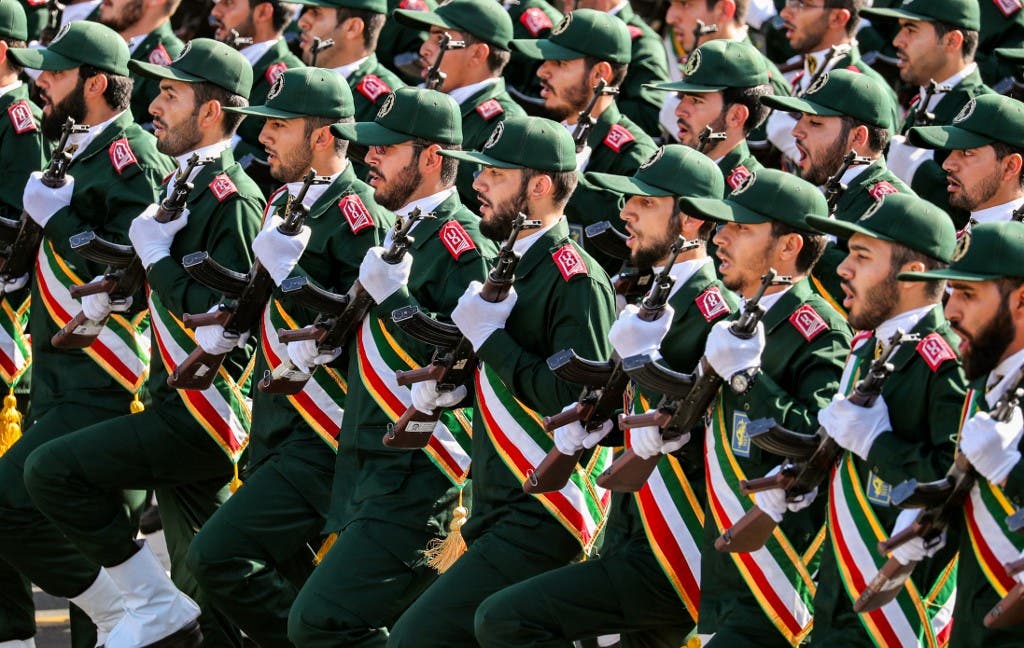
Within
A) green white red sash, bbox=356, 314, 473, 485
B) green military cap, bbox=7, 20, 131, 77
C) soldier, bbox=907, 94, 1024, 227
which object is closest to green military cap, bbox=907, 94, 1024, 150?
soldier, bbox=907, 94, 1024, 227

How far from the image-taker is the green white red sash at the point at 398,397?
27.0ft

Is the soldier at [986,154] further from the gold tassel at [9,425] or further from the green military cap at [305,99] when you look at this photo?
the gold tassel at [9,425]

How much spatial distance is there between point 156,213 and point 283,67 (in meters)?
2.74

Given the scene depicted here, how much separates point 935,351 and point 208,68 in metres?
4.13

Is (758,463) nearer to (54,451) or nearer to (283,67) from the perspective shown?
(54,451)

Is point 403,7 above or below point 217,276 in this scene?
below

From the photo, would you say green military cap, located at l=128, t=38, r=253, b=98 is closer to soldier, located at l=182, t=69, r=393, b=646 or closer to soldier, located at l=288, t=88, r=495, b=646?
soldier, located at l=182, t=69, r=393, b=646

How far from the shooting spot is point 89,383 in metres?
9.55

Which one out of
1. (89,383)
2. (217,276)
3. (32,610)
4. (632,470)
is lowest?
(32,610)

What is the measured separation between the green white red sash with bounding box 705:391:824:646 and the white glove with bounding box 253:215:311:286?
6.66 ft

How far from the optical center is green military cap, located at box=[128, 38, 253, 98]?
31.1 ft

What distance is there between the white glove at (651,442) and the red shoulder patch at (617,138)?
3207 mm

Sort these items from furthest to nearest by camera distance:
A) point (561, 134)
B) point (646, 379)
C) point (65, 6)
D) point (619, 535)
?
1. point (65, 6)
2. point (561, 134)
3. point (619, 535)
4. point (646, 379)

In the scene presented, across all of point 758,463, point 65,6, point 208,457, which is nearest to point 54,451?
point 208,457
